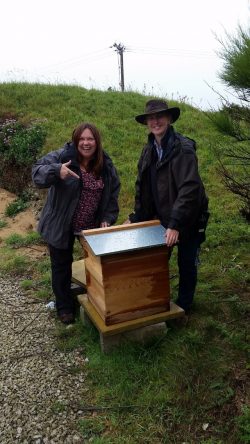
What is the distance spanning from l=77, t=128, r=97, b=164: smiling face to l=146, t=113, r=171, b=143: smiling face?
0.60m

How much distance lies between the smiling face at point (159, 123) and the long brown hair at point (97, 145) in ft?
1.94

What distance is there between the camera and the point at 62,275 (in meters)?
4.29

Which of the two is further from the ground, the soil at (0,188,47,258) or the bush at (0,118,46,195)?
the bush at (0,118,46,195)

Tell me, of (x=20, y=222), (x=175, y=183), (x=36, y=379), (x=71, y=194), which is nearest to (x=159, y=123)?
(x=175, y=183)

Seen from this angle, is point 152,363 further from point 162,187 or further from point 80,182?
point 80,182

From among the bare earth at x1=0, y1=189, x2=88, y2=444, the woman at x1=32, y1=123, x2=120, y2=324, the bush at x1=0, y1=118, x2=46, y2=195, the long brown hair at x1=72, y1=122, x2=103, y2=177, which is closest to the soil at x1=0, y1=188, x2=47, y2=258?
the bush at x1=0, y1=118, x2=46, y2=195

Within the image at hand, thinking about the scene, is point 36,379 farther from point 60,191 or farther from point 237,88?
point 237,88

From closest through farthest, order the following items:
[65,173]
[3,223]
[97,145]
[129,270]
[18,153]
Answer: [129,270]
[65,173]
[97,145]
[3,223]
[18,153]

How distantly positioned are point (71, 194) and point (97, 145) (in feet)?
1.69

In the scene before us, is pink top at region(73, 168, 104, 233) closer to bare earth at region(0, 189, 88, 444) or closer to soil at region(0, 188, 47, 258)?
bare earth at region(0, 189, 88, 444)

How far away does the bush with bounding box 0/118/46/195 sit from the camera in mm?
9102

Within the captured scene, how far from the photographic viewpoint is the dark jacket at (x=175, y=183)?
3.39 m

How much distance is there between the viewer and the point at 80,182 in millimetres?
3963

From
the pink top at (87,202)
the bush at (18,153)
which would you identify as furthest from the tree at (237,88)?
the bush at (18,153)
